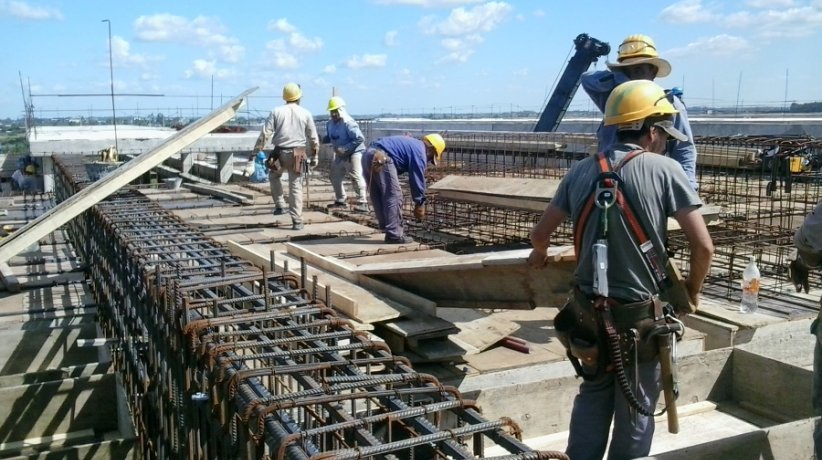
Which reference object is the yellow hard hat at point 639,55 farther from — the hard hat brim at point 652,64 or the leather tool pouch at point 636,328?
the leather tool pouch at point 636,328

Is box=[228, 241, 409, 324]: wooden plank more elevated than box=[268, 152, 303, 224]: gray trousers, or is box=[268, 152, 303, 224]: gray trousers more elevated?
box=[268, 152, 303, 224]: gray trousers

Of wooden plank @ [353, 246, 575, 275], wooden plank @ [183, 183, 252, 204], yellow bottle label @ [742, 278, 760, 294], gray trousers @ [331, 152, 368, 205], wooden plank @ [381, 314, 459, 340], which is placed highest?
gray trousers @ [331, 152, 368, 205]

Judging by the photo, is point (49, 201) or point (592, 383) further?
point (49, 201)

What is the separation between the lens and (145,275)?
4.65 meters

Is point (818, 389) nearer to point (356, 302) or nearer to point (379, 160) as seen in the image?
point (356, 302)

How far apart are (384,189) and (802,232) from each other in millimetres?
4879

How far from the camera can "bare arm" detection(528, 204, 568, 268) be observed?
3.76m

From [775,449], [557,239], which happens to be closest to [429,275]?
[775,449]

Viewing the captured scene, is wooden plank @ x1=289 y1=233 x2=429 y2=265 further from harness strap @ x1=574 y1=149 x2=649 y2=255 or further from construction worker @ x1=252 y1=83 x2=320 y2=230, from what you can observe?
harness strap @ x1=574 y1=149 x2=649 y2=255

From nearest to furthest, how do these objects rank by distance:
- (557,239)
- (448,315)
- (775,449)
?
(775,449) → (448,315) → (557,239)

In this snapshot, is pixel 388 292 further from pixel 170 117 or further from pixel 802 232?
pixel 170 117

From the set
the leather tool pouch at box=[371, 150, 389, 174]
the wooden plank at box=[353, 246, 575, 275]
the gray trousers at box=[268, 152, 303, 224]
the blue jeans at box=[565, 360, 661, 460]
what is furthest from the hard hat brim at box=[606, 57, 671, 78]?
the gray trousers at box=[268, 152, 303, 224]

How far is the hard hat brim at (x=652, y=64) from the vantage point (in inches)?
210

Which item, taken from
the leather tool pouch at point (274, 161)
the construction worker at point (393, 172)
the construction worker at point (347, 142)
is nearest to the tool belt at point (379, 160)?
the construction worker at point (393, 172)
